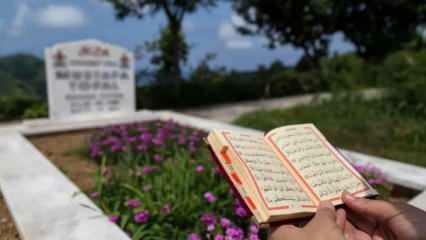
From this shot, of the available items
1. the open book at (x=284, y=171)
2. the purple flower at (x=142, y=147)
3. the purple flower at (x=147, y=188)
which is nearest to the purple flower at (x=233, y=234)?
the open book at (x=284, y=171)

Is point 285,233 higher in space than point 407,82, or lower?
lower

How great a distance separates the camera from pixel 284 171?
50.6 inches

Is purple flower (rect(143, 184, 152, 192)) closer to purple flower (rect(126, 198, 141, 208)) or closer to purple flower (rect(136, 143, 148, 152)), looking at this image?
purple flower (rect(126, 198, 141, 208))

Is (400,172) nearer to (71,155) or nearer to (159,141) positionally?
(159,141)

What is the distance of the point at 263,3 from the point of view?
16.2 metres

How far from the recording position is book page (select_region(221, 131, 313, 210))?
1156 mm

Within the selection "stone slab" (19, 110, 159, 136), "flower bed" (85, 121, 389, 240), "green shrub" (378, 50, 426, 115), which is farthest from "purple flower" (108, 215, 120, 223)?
"green shrub" (378, 50, 426, 115)

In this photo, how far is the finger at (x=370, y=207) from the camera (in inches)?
47.3

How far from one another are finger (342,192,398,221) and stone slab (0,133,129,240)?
46.9 inches

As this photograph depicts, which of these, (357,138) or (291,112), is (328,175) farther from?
(291,112)

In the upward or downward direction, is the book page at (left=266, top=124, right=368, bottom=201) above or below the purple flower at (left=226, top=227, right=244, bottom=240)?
above

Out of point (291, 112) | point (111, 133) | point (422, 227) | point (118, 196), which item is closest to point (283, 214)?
point (422, 227)

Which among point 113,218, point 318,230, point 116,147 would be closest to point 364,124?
point 116,147

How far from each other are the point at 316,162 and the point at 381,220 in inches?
11.1
